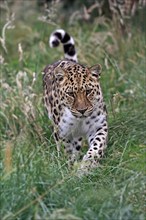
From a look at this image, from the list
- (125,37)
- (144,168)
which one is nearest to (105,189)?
(144,168)

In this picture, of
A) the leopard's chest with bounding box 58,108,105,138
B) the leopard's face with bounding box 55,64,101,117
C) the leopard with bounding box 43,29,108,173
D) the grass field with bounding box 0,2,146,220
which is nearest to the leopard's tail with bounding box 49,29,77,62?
the grass field with bounding box 0,2,146,220

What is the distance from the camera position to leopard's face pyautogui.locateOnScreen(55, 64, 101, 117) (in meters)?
7.44

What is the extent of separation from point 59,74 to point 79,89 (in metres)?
0.34

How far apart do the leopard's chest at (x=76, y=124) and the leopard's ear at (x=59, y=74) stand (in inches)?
11.5

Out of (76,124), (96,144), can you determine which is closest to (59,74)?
(76,124)

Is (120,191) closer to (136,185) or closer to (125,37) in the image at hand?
(136,185)

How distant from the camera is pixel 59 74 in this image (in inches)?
305

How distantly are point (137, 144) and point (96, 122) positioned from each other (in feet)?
1.37

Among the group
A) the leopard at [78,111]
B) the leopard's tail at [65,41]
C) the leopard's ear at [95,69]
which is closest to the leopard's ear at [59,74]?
the leopard at [78,111]

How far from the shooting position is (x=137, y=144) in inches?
307

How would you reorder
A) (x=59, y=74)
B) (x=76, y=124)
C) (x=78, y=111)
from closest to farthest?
(x=78, y=111) < (x=76, y=124) < (x=59, y=74)

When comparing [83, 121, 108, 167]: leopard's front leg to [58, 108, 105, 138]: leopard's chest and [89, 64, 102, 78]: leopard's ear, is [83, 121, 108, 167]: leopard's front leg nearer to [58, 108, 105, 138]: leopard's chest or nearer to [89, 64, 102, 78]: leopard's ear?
[58, 108, 105, 138]: leopard's chest

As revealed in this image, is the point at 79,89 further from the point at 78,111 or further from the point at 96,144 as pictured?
the point at 96,144

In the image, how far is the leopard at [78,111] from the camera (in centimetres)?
745
